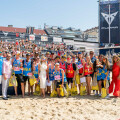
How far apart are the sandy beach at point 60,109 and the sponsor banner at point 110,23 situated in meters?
23.6

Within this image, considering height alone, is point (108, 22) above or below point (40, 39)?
above

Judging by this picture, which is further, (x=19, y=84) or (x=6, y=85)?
(x=19, y=84)

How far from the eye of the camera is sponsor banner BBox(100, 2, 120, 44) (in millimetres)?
27250

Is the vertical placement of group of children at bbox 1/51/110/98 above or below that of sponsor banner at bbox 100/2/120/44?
below

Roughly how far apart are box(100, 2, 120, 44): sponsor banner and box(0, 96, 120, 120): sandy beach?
23.6 metres

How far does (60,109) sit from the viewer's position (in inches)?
168

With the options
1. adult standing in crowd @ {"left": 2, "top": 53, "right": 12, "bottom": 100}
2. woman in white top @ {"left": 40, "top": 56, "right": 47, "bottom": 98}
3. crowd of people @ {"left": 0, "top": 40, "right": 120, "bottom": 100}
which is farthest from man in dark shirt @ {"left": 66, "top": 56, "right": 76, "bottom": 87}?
adult standing in crowd @ {"left": 2, "top": 53, "right": 12, "bottom": 100}

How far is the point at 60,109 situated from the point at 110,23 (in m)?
25.4

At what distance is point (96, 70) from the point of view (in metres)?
5.56

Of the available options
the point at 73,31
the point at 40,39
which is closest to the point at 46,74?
the point at 40,39

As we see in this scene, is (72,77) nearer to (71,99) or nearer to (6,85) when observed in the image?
(71,99)

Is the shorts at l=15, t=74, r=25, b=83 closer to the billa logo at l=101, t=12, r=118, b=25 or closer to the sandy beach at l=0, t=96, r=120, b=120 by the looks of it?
the sandy beach at l=0, t=96, r=120, b=120

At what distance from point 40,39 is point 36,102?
21.8 m

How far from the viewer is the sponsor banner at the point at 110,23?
27250 millimetres
